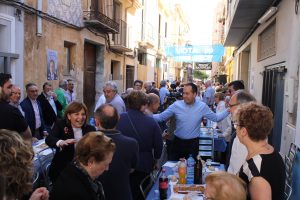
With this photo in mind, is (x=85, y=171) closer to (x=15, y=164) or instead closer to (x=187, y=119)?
(x=15, y=164)

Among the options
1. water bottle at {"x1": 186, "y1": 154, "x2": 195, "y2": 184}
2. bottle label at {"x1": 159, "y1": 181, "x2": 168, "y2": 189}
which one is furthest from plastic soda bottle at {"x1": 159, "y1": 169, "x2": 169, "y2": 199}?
water bottle at {"x1": 186, "y1": 154, "x2": 195, "y2": 184}

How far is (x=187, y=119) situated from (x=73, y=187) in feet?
11.2

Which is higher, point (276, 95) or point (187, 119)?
point (276, 95)

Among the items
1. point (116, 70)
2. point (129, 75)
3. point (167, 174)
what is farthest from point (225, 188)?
point (129, 75)

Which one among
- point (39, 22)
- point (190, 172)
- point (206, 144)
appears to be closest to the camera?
point (190, 172)

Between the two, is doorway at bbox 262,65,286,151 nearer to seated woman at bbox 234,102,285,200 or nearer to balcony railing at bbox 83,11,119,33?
seated woman at bbox 234,102,285,200

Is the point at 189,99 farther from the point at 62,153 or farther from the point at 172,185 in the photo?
the point at 62,153

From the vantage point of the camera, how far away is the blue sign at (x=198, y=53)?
2216 cm

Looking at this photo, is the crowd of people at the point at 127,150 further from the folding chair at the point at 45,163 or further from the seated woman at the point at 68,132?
the folding chair at the point at 45,163

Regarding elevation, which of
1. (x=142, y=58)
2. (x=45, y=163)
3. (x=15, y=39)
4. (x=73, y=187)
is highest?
(x=142, y=58)

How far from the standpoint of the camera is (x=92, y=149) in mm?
2525

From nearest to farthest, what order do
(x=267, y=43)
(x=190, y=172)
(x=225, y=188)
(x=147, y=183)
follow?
(x=225, y=188), (x=190, y=172), (x=147, y=183), (x=267, y=43)

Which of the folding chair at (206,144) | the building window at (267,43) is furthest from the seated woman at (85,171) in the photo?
the building window at (267,43)

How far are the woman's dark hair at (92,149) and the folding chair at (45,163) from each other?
7.13 ft
